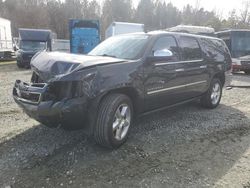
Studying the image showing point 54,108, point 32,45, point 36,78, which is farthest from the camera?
point 32,45

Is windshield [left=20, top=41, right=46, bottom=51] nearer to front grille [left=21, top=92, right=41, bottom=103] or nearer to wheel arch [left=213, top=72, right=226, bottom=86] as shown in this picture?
wheel arch [left=213, top=72, right=226, bottom=86]

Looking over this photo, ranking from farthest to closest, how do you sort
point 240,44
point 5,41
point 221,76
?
point 5,41 → point 240,44 → point 221,76

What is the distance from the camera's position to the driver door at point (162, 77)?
4.74 metres

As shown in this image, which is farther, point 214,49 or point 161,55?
point 214,49

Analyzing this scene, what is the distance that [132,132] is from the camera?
5.06 meters

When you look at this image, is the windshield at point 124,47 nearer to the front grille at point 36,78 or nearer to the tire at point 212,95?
the front grille at point 36,78

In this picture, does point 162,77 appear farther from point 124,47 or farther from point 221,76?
point 221,76

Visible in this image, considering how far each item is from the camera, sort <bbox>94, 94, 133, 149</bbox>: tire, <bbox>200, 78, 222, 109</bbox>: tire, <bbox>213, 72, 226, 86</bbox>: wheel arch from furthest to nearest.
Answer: <bbox>213, 72, 226, 86</bbox>: wheel arch
<bbox>200, 78, 222, 109</bbox>: tire
<bbox>94, 94, 133, 149</bbox>: tire

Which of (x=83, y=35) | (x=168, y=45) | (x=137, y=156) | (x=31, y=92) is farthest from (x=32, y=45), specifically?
(x=137, y=156)

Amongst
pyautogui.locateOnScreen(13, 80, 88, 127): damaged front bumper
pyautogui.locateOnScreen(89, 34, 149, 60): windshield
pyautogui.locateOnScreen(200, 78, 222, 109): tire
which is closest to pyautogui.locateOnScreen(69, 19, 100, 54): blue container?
pyautogui.locateOnScreen(200, 78, 222, 109): tire

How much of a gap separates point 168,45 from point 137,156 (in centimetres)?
230

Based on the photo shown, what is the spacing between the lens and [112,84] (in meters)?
4.07

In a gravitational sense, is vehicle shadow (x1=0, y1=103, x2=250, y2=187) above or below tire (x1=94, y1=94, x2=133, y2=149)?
below

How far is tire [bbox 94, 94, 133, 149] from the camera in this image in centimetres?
401
